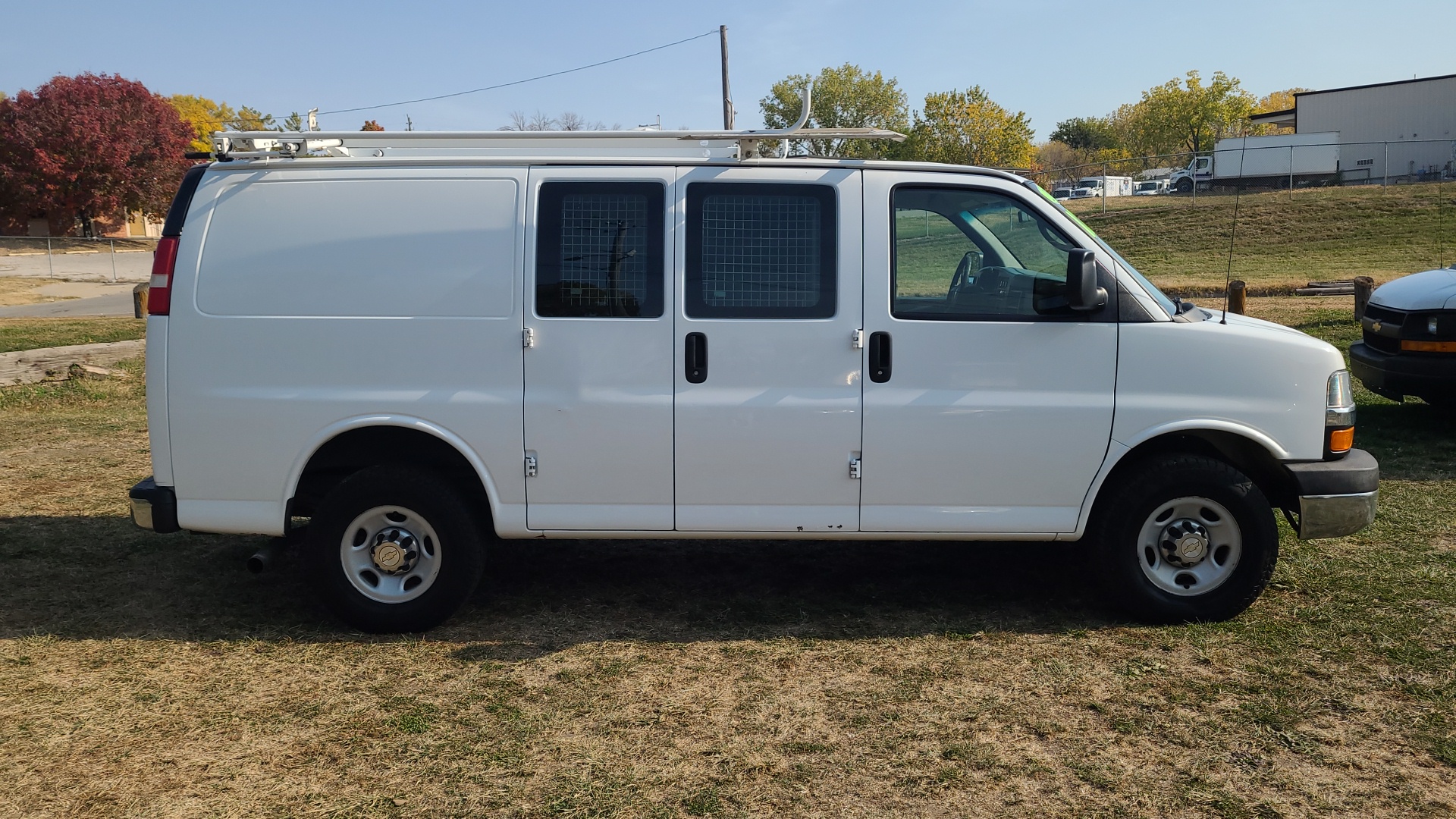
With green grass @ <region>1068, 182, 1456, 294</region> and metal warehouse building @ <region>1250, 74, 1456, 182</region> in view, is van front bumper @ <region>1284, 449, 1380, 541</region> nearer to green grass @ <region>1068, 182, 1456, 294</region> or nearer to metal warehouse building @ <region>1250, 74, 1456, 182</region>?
green grass @ <region>1068, 182, 1456, 294</region>

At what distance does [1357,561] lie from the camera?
19.2ft

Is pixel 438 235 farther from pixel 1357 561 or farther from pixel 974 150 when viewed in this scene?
pixel 974 150

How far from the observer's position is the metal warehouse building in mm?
45344

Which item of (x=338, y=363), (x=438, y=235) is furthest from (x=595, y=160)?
(x=338, y=363)

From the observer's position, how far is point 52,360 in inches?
469

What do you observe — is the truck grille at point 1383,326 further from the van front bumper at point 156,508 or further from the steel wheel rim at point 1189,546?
the van front bumper at point 156,508

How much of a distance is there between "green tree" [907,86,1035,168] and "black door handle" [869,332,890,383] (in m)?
60.6

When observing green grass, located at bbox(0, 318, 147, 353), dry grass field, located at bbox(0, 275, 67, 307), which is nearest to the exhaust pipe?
green grass, located at bbox(0, 318, 147, 353)

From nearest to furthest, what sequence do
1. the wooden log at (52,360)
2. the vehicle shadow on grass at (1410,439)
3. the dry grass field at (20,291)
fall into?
the vehicle shadow on grass at (1410,439), the wooden log at (52,360), the dry grass field at (20,291)

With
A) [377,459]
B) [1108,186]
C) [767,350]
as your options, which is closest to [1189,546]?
[767,350]

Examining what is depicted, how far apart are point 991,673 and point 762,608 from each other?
49.0 inches

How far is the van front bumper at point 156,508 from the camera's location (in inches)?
193

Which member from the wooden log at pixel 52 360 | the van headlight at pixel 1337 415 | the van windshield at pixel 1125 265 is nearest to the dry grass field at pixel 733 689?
the van headlight at pixel 1337 415

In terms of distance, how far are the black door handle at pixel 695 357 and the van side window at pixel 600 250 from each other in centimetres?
19
